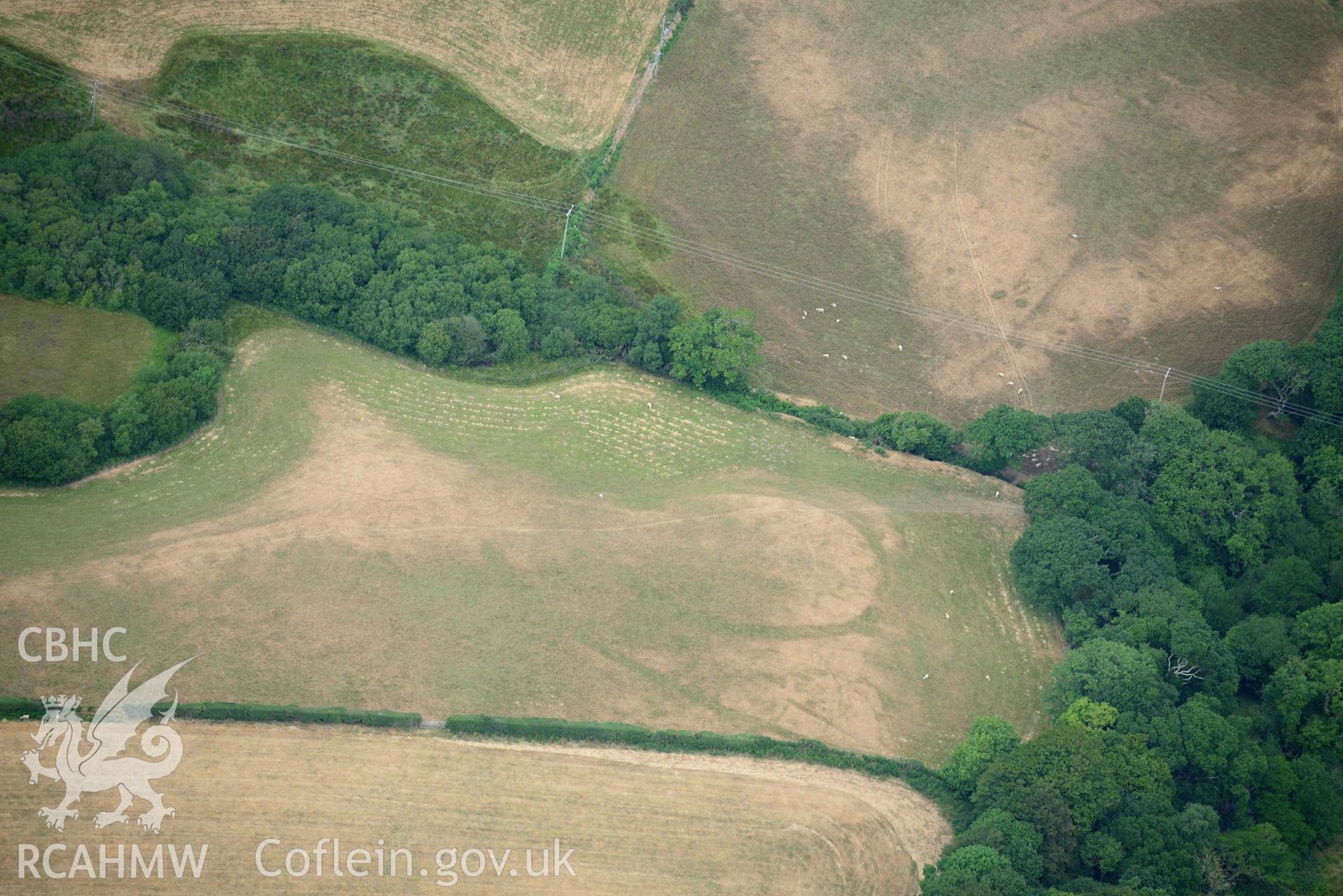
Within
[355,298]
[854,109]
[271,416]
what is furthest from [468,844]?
[854,109]

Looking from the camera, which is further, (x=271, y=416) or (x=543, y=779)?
(x=271, y=416)

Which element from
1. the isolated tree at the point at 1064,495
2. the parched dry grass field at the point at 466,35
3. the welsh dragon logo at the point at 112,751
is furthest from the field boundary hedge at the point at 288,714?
the parched dry grass field at the point at 466,35

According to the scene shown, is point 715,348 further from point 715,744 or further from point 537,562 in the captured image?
point 715,744

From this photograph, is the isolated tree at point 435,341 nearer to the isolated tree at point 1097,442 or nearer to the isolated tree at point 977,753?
the isolated tree at point 1097,442

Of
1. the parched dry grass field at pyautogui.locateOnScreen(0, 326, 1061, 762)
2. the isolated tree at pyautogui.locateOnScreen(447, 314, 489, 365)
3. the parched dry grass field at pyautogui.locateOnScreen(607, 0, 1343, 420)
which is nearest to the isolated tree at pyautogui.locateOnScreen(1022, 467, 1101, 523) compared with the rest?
the parched dry grass field at pyautogui.locateOnScreen(0, 326, 1061, 762)

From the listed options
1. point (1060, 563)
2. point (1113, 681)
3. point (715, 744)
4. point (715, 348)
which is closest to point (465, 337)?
point (715, 348)

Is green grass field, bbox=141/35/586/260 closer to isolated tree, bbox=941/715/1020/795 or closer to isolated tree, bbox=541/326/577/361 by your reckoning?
isolated tree, bbox=541/326/577/361

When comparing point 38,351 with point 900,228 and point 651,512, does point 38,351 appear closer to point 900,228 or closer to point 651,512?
point 651,512
